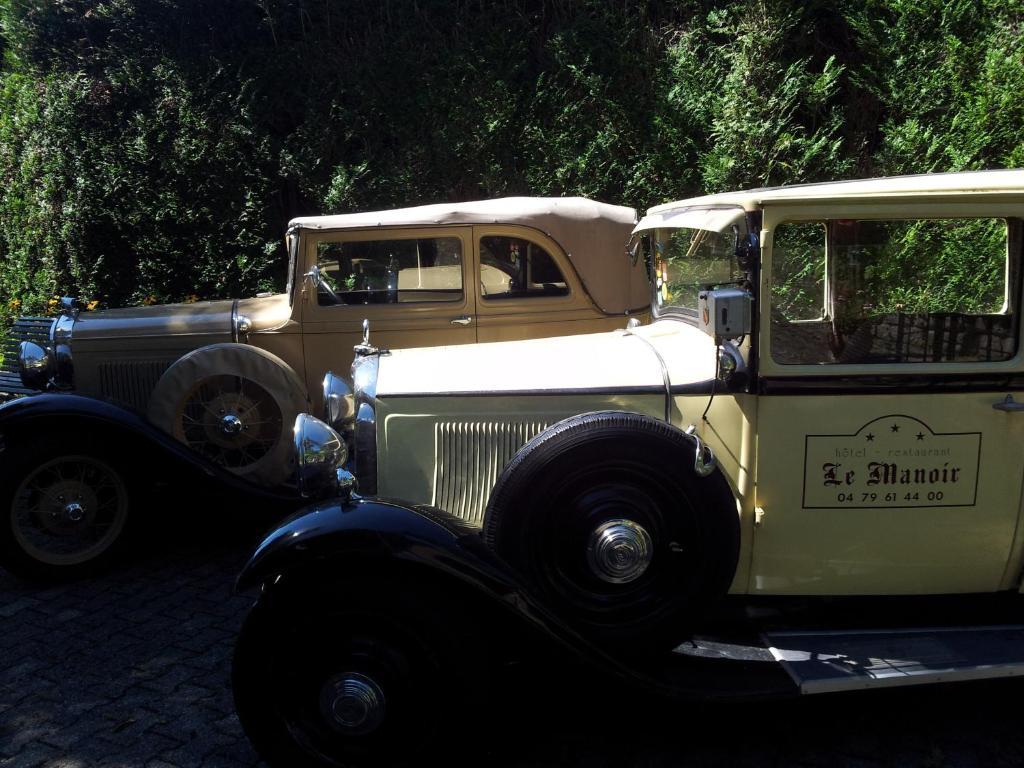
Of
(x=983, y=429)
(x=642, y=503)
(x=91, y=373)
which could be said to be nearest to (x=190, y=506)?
(x=91, y=373)

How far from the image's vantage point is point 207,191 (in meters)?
9.94

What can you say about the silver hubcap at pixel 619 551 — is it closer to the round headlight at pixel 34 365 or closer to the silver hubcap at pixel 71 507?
the silver hubcap at pixel 71 507

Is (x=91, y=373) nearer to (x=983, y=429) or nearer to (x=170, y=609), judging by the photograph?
(x=170, y=609)

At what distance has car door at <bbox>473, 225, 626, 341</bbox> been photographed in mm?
5242

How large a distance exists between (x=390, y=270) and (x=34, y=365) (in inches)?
90.5

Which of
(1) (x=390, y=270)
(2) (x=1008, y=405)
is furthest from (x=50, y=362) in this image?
(2) (x=1008, y=405)

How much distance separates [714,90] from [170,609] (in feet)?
23.4

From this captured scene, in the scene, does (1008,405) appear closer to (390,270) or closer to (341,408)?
(341,408)

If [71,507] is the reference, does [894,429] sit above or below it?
above

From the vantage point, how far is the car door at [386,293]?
5.20 m

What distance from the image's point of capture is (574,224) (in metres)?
5.34

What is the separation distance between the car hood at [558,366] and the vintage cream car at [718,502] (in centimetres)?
2

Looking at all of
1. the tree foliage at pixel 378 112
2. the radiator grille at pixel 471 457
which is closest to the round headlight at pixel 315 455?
the radiator grille at pixel 471 457

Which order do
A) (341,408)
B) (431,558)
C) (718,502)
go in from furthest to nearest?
1. (341,408)
2. (718,502)
3. (431,558)
